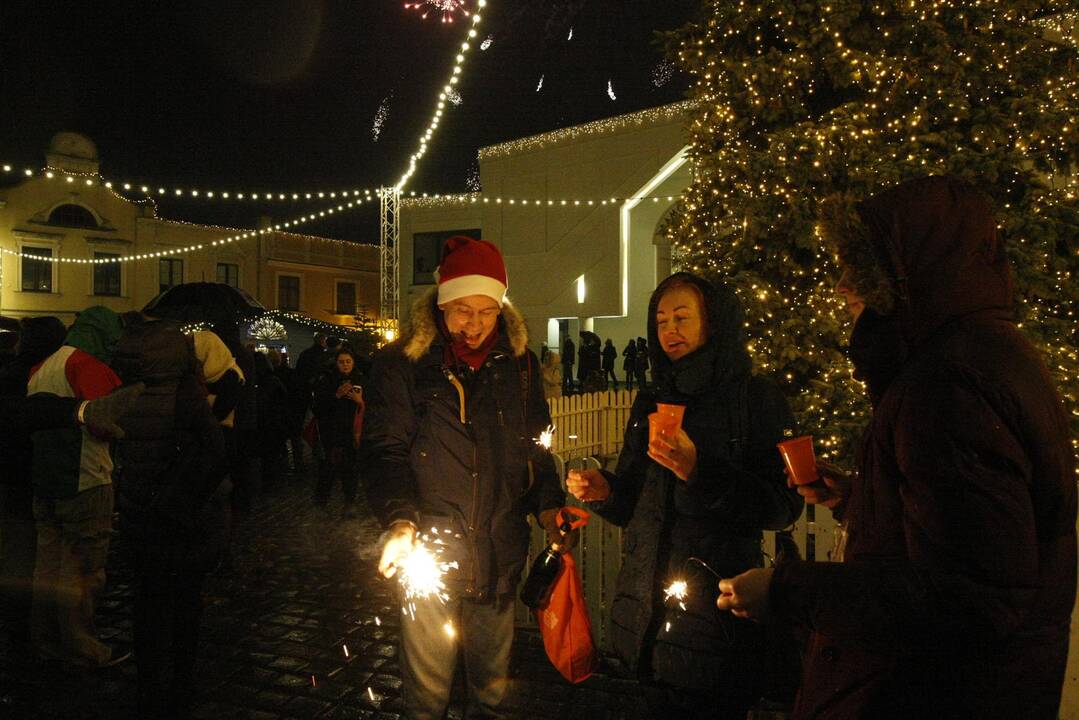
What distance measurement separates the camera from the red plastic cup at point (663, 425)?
2311mm

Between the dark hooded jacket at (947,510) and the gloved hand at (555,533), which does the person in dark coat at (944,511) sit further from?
the gloved hand at (555,533)

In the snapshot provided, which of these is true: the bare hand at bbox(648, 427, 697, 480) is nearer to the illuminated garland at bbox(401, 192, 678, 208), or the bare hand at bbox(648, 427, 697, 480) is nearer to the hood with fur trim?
the hood with fur trim

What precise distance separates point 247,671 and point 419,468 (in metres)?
2.62

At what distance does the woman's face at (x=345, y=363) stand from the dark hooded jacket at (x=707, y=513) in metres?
6.34

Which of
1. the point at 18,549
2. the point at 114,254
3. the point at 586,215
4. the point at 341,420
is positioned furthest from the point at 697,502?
the point at 114,254

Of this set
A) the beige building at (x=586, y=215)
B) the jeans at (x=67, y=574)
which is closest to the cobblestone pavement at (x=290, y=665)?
the jeans at (x=67, y=574)

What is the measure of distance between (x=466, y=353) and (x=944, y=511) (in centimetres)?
196

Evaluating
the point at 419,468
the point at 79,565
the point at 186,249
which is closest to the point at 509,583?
the point at 419,468

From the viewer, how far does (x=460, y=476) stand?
2.69m

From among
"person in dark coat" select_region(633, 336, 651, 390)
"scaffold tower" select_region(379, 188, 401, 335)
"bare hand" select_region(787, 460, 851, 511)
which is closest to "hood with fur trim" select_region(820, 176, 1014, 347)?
"bare hand" select_region(787, 460, 851, 511)

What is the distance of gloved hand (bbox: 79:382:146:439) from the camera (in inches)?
129

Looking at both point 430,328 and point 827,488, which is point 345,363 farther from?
point 827,488

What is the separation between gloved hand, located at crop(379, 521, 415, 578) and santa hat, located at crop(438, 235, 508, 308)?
0.93 meters

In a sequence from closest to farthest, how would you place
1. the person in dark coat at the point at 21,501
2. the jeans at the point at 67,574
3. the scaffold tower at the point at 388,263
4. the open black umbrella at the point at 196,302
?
1. the jeans at the point at 67,574
2. the person in dark coat at the point at 21,501
3. the open black umbrella at the point at 196,302
4. the scaffold tower at the point at 388,263
